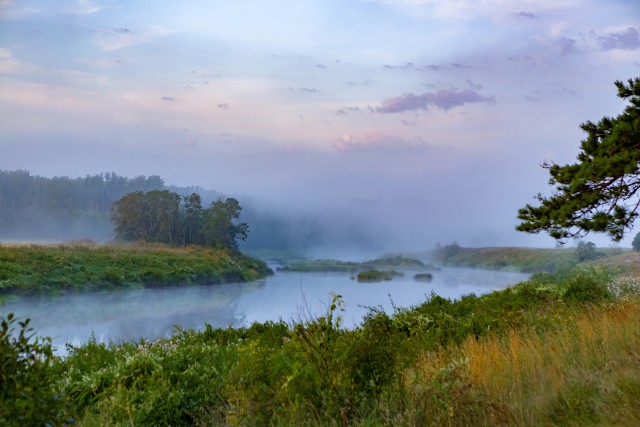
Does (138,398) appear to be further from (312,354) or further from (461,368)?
(461,368)

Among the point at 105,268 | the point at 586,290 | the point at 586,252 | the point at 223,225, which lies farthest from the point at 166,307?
the point at 586,252

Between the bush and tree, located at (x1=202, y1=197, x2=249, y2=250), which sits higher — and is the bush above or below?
below

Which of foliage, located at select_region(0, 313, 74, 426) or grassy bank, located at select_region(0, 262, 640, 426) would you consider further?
grassy bank, located at select_region(0, 262, 640, 426)

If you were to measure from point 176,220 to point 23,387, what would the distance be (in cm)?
4506

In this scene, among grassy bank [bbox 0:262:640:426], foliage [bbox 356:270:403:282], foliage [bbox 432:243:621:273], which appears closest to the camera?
grassy bank [bbox 0:262:640:426]

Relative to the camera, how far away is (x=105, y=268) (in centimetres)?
3127

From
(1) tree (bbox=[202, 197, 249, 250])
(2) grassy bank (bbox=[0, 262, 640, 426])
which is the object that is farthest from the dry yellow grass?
(1) tree (bbox=[202, 197, 249, 250])

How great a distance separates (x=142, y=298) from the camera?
2680cm

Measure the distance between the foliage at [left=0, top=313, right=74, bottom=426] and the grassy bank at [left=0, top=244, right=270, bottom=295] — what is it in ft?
82.4

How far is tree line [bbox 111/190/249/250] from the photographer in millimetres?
45375

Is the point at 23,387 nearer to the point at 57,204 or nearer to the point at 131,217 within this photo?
the point at 131,217

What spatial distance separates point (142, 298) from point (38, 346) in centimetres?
2374

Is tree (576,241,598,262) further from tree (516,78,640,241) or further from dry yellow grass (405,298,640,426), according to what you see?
dry yellow grass (405,298,640,426)

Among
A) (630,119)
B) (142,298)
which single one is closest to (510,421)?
(630,119)
